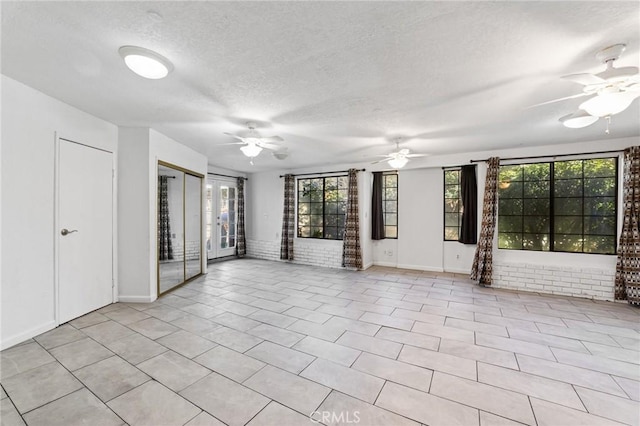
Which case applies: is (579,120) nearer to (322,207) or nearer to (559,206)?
(559,206)

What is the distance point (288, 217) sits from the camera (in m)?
6.80

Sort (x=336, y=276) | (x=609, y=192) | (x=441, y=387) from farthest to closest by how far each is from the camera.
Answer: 1. (x=336, y=276)
2. (x=609, y=192)
3. (x=441, y=387)

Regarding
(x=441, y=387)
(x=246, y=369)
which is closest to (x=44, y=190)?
(x=246, y=369)

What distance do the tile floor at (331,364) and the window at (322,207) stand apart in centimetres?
284

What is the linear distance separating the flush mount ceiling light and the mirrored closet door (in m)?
2.33

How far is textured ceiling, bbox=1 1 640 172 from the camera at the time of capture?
5.04ft

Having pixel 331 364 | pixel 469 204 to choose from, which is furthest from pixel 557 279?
pixel 331 364

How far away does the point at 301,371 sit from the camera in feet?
7.10

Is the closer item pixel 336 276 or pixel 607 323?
pixel 607 323

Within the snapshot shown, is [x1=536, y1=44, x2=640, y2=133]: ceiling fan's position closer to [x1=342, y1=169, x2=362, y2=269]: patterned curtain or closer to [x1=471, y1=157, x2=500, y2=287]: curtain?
[x1=471, y1=157, x2=500, y2=287]: curtain

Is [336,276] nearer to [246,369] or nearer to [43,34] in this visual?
[246,369]

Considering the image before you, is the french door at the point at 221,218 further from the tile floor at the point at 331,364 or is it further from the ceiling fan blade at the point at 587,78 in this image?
the ceiling fan blade at the point at 587,78

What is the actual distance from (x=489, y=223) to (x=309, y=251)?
3938 millimetres

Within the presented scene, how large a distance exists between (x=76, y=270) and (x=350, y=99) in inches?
148
